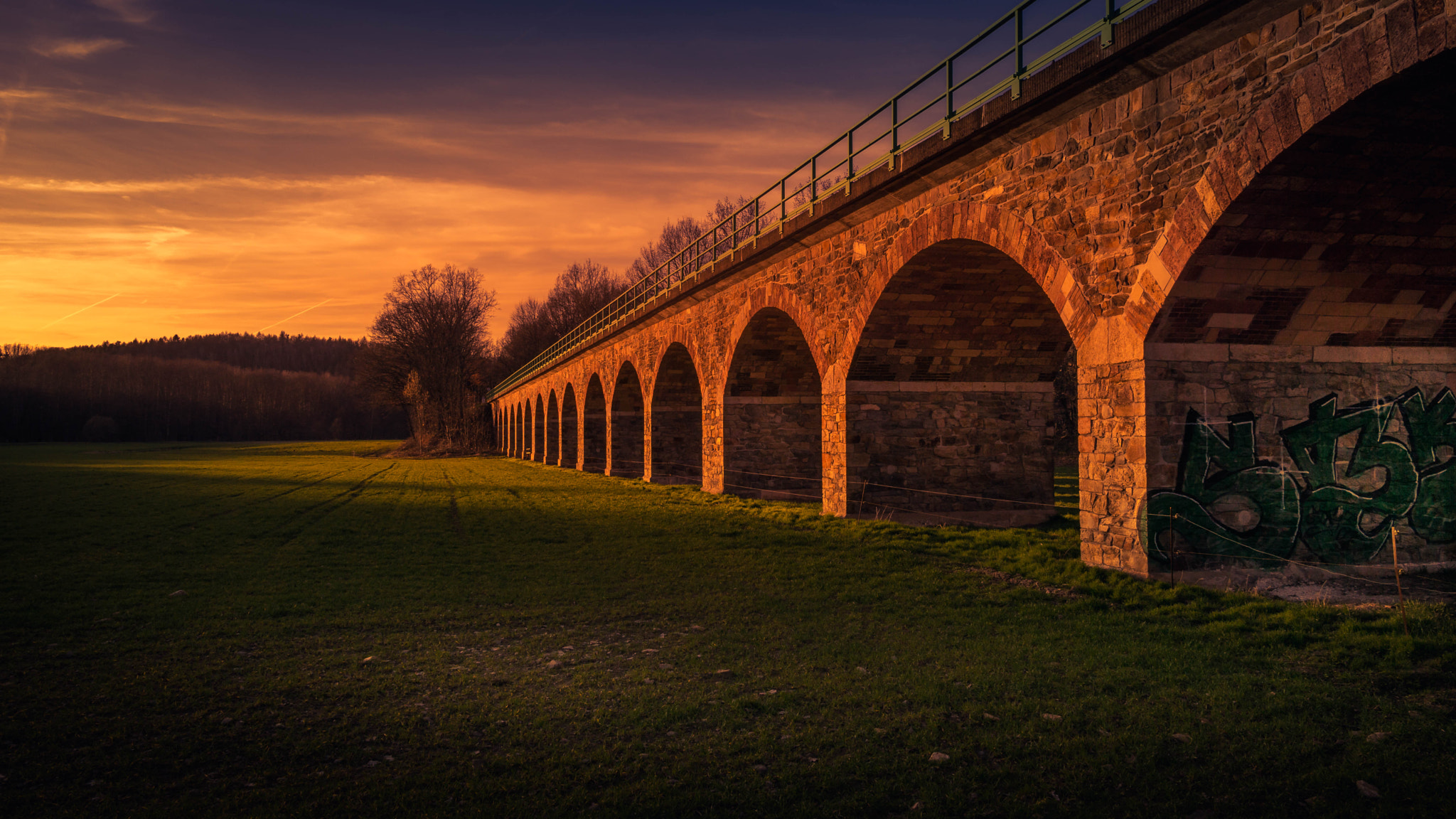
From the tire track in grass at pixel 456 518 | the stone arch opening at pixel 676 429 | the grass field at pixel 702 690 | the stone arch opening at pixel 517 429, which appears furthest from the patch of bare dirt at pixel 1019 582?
the stone arch opening at pixel 517 429

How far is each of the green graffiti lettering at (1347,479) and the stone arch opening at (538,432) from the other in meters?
41.9

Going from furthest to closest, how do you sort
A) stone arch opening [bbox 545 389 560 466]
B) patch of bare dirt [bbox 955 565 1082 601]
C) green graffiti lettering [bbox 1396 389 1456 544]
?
stone arch opening [bbox 545 389 560 466], green graffiti lettering [bbox 1396 389 1456 544], patch of bare dirt [bbox 955 565 1082 601]

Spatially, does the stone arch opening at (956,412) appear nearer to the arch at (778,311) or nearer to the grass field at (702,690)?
the arch at (778,311)

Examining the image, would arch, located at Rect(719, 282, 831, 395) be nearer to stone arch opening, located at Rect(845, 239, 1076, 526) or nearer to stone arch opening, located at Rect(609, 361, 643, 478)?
stone arch opening, located at Rect(845, 239, 1076, 526)

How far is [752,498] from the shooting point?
18.4m

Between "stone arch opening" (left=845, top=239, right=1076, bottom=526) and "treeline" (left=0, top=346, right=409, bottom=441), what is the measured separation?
95414 mm

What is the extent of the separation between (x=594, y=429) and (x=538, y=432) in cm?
1487

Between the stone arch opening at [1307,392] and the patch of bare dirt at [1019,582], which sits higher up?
the stone arch opening at [1307,392]

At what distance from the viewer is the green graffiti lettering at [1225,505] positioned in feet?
27.1

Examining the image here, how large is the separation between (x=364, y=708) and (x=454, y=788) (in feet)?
4.84

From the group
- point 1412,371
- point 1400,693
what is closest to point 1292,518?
point 1412,371

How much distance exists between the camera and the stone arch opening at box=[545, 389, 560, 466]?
4303 centimetres

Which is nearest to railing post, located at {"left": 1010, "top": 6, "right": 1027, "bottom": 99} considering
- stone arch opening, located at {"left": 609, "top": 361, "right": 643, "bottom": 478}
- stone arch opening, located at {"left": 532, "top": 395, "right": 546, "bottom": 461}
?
stone arch opening, located at {"left": 609, "top": 361, "right": 643, "bottom": 478}

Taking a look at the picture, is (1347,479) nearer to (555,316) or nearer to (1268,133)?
(1268,133)
